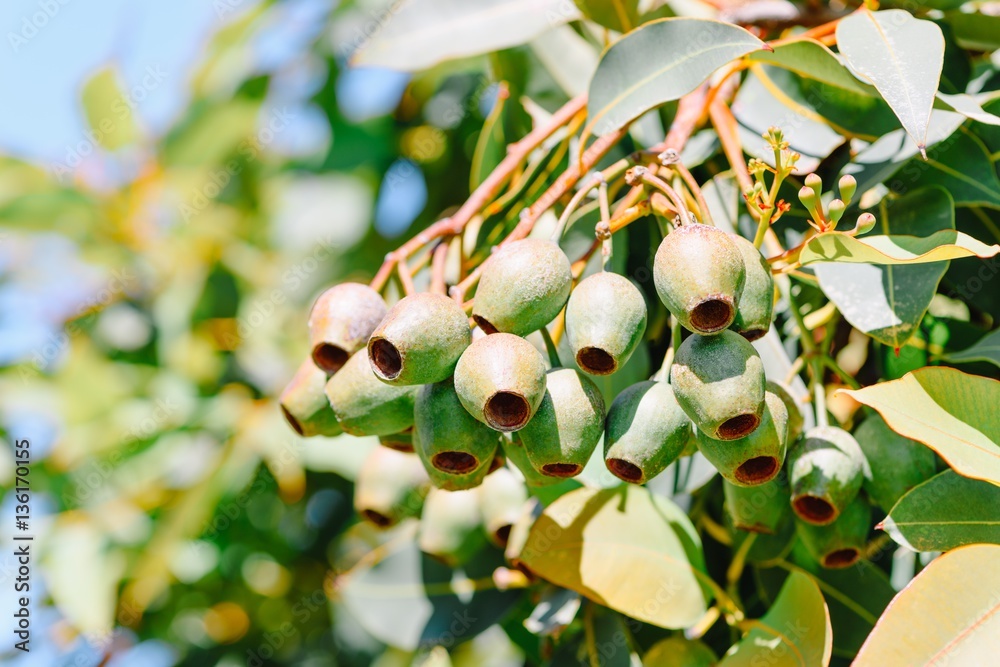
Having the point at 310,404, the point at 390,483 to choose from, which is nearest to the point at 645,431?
the point at 310,404

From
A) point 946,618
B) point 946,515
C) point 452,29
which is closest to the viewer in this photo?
point 946,618

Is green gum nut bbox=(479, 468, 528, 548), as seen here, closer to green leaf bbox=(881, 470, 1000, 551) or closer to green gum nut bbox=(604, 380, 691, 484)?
green gum nut bbox=(604, 380, 691, 484)

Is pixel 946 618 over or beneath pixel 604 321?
beneath

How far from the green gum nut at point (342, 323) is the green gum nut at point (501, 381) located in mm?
196

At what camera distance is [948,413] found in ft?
3.05

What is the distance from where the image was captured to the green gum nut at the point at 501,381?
2.85 ft

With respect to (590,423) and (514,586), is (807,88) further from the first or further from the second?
(514,586)

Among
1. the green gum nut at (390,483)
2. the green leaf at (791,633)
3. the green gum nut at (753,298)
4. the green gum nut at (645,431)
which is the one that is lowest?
the green leaf at (791,633)

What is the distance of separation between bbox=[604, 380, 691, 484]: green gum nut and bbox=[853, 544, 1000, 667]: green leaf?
0.25 meters

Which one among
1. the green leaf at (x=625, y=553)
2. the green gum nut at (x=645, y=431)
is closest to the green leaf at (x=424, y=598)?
the green leaf at (x=625, y=553)

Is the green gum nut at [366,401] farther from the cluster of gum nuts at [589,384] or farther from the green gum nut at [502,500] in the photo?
the green gum nut at [502,500]

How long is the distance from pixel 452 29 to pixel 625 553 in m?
0.89

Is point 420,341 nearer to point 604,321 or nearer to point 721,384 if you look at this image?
point 604,321

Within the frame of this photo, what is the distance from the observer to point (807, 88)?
1271mm
